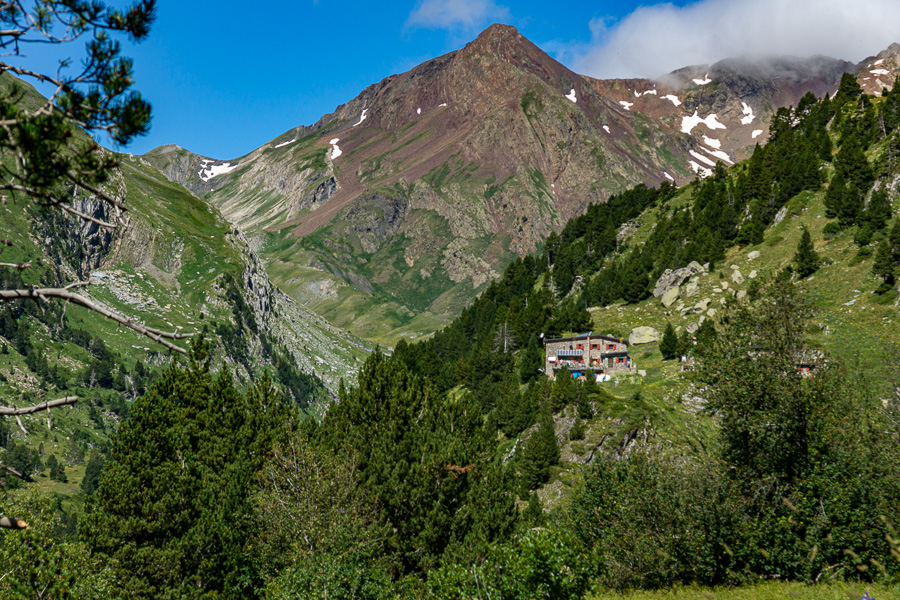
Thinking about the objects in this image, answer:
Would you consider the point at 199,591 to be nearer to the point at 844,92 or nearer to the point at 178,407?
the point at 178,407

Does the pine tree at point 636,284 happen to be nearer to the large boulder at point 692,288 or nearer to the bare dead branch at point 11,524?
the large boulder at point 692,288

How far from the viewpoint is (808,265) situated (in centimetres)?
8619

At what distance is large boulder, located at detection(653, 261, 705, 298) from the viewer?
10688cm

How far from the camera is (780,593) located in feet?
69.3

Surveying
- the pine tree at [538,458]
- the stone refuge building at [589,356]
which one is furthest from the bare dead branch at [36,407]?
the stone refuge building at [589,356]

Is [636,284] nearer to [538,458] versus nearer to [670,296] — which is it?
[670,296]

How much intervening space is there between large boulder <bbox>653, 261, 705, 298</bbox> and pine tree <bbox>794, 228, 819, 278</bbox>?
1976 cm

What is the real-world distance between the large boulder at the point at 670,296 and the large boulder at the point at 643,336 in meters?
8.89

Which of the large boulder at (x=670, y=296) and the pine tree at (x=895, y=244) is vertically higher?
the pine tree at (x=895, y=244)

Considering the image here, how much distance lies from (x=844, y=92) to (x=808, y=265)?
81.4 m

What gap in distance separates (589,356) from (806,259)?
3782 centimetres

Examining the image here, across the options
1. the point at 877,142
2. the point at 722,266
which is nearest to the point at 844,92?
the point at 877,142

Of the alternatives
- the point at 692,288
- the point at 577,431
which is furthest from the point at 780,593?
the point at 692,288

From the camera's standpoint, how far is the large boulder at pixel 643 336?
97.9 meters
